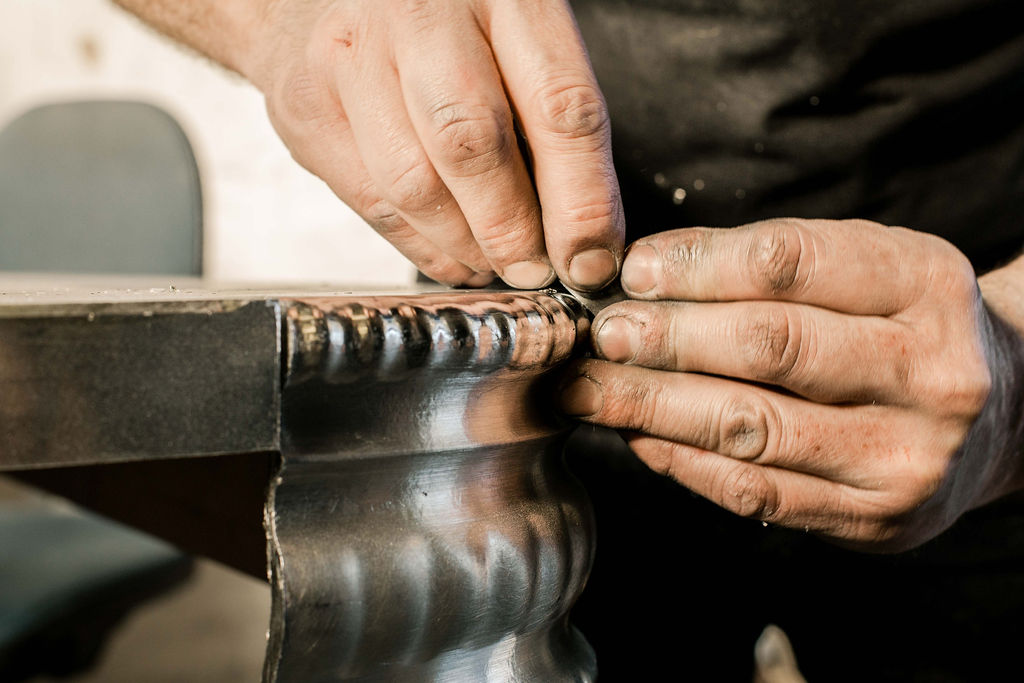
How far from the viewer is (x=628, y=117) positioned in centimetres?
88

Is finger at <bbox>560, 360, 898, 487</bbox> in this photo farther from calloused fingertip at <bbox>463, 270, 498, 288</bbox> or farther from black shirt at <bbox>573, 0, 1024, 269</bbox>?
black shirt at <bbox>573, 0, 1024, 269</bbox>

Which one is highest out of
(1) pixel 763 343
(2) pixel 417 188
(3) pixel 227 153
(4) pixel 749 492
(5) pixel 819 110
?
(3) pixel 227 153

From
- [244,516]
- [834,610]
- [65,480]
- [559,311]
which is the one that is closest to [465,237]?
[559,311]

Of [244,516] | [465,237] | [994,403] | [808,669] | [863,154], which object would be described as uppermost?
[863,154]

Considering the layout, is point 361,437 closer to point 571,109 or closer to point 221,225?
point 571,109

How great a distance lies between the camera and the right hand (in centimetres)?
47

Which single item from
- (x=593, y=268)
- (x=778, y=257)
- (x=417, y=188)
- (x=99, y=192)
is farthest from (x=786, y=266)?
(x=99, y=192)

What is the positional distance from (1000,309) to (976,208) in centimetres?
29

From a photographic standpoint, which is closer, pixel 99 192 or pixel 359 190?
pixel 359 190

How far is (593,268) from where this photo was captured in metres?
0.49

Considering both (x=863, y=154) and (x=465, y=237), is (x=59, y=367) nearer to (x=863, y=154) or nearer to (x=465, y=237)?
(x=465, y=237)

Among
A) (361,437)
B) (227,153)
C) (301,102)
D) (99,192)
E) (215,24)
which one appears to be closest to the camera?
(361,437)

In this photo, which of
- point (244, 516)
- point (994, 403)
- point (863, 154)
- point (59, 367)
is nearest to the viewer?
point (59, 367)

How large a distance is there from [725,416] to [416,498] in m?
0.20
